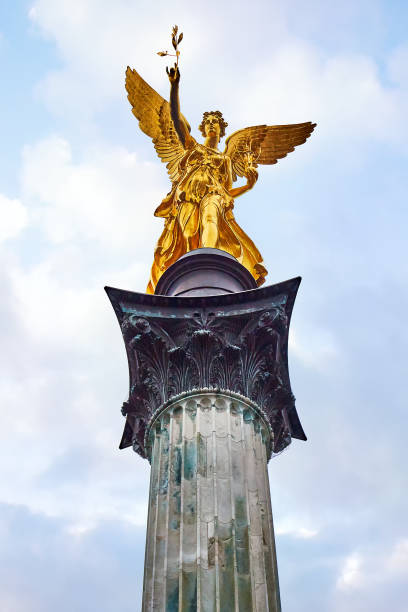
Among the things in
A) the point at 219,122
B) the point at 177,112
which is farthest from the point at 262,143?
the point at 177,112

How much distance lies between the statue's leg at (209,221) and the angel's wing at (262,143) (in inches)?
108

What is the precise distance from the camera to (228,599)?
12.1m

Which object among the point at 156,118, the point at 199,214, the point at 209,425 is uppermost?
the point at 156,118

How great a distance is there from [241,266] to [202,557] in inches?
323

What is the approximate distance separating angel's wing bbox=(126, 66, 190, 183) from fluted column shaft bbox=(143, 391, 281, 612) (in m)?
10.4

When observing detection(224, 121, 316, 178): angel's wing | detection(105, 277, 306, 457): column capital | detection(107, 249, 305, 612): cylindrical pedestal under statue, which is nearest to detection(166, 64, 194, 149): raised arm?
detection(224, 121, 316, 178): angel's wing

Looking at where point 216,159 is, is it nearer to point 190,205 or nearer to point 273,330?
point 190,205

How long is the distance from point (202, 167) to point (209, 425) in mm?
9815

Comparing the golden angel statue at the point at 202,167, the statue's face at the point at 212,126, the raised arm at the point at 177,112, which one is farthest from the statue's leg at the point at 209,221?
the statue's face at the point at 212,126

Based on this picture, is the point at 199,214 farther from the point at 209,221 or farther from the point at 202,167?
the point at 202,167

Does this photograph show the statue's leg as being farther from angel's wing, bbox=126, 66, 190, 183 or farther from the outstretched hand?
the outstretched hand

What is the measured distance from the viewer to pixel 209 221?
2064cm

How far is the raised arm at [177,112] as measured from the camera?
20.1 metres

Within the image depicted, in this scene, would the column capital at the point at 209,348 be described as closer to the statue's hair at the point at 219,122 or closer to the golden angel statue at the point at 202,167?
the golden angel statue at the point at 202,167
